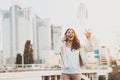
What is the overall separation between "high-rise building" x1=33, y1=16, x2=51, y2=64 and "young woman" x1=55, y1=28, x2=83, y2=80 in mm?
143

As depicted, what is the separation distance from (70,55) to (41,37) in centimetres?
35

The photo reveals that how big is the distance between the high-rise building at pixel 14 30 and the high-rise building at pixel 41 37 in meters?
0.06

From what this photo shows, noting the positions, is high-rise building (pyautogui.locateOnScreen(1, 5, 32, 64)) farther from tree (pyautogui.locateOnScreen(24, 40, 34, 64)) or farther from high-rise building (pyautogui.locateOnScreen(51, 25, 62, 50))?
high-rise building (pyautogui.locateOnScreen(51, 25, 62, 50))

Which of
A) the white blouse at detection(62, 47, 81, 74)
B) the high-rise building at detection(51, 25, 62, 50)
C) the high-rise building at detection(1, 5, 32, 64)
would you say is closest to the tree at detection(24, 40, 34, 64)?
the high-rise building at detection(1, 5, 32, 64)

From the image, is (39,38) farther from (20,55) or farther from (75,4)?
(75,4)

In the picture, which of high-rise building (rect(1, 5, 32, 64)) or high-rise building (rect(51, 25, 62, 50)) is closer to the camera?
high-rise building (rect(1, 5, 32, 64))

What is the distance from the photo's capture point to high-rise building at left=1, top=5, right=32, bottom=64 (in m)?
A: 3.11

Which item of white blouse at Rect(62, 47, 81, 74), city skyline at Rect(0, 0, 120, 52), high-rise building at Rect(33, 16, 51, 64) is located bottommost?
white blouse at Rect(62, 47, 81, 74)

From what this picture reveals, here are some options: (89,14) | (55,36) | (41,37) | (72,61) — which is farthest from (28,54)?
(89,14)

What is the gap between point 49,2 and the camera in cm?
331

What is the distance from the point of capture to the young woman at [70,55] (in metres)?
3.17

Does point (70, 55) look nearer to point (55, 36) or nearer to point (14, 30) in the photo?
point (55, 36)

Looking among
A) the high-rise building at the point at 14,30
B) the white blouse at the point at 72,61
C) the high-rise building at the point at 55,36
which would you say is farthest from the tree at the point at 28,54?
the white blouse at the point at 72,61

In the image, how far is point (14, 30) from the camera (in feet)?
10.3
